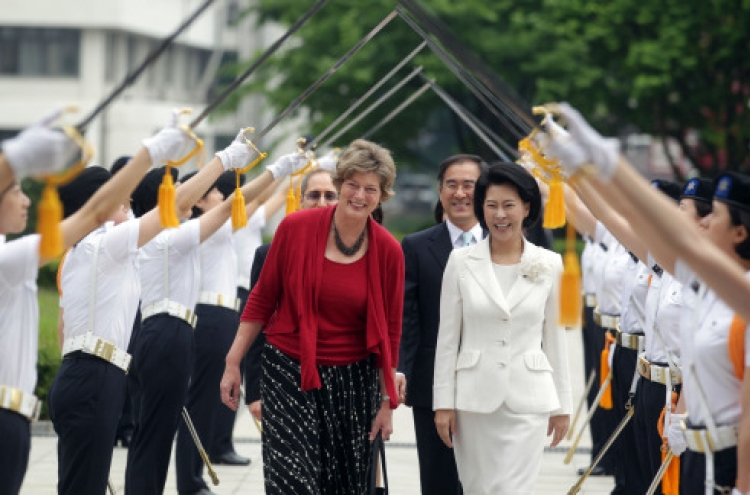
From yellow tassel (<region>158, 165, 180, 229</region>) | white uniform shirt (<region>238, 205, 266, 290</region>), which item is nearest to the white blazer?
yellow tassel (<region>158, 165, 180, 229</region>)

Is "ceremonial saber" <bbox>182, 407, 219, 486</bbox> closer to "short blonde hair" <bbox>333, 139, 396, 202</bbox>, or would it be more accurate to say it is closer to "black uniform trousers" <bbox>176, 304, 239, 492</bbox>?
"black uniform trousers" <bbox>176, 304, 239, 492</bbox>

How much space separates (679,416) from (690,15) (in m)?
24.2

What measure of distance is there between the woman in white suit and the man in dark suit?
0.62 meters

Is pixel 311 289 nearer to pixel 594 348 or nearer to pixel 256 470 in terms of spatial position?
pixel 256 470

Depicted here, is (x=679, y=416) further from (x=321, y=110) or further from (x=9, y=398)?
(x=321, y=110)

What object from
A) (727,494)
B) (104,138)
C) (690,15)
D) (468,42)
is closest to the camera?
(727,494)

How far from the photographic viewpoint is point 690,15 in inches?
1129

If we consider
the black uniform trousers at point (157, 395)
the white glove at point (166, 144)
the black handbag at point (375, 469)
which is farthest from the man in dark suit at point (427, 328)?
the white glove at point (166, 144)

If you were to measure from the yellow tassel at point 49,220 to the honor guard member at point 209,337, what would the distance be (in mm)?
5218

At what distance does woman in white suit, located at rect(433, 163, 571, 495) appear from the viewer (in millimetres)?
6594

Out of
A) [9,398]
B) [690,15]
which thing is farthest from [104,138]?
[9,398]

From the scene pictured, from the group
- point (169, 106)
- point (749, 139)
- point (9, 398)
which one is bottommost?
point (9, 398)

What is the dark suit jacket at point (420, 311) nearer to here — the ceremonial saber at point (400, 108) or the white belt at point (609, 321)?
the ceremonial saber at point (400, 108)

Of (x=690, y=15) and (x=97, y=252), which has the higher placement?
(x=690, y=15)
